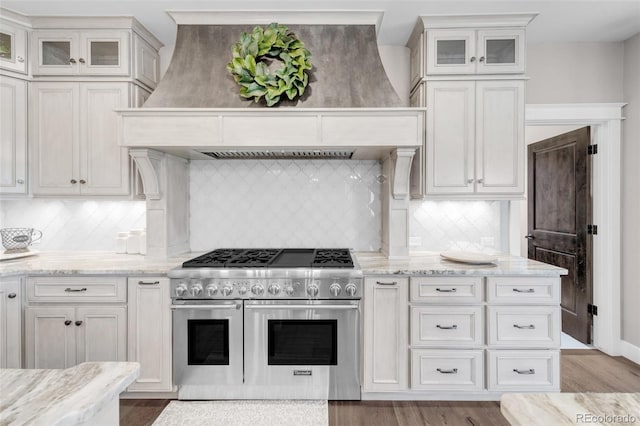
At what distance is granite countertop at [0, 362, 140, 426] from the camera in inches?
28.9

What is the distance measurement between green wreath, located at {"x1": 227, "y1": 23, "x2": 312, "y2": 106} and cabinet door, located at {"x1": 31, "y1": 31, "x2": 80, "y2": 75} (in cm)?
127

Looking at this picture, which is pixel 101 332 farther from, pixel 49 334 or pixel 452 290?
pixel 452 290

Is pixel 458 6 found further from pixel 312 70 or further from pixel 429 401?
pixel 429 401

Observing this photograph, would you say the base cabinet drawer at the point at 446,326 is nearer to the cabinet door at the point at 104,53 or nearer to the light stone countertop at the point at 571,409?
the light stone countertop at the point at 571,409

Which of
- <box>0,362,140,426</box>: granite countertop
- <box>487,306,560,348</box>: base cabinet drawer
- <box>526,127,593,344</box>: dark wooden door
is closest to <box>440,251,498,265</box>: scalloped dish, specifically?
<box>487,306,560,348</box>: base cabinet drawer

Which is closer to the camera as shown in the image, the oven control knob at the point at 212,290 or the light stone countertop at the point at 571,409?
the light stone countertop at the point at 571,409

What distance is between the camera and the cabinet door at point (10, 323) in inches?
94.2

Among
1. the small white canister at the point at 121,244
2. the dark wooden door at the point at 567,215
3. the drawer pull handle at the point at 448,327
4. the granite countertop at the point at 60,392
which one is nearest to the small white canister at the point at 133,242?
the small white canister at the point at 121,244

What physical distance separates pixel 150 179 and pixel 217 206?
2.10 ft

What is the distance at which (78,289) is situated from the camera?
96.1 inches

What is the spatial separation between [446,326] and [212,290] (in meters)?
1.57

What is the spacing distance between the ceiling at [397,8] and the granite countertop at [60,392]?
8.20ft

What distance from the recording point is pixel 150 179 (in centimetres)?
270

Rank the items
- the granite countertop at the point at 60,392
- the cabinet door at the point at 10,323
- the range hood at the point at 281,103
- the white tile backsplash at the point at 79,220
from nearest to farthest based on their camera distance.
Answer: the granite countertop at the point at 60,392 < the cabinet door at the point at 10,323 < the range hood at the point at 281,103 < the white tile backsplash at the point at 79,220
